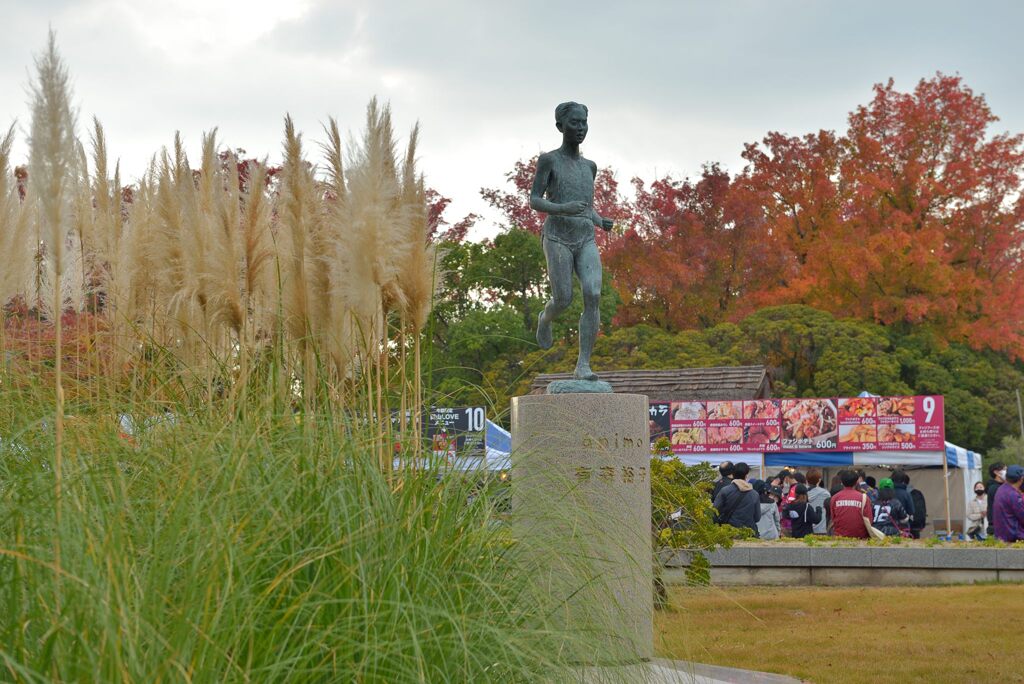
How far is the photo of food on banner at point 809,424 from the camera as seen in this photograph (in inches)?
835

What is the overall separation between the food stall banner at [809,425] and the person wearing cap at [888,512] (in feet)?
11.7

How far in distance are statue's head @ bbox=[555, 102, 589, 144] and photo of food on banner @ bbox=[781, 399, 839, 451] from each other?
552 inches

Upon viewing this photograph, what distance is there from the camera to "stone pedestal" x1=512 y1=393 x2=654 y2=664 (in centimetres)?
424

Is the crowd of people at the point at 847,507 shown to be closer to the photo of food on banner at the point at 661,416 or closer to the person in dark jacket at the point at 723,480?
the person in dark jacket at the point at 723,480

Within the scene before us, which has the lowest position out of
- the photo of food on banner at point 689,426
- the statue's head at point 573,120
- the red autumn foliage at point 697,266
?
the photo of food on banner at point 689,426

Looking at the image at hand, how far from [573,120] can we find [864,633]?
185 inches

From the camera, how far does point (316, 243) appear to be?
5324mm

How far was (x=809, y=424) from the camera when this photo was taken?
69.9 feet

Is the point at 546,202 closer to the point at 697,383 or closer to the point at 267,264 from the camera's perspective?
the point at 267,264

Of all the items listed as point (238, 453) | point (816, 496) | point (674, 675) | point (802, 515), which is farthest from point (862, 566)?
point (238, 453)

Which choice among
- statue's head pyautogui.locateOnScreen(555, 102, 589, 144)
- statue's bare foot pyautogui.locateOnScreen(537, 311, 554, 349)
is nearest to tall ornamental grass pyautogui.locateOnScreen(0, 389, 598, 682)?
statue's bare foot pyautogui.locateOnScreen(537, 311, 554, 349)

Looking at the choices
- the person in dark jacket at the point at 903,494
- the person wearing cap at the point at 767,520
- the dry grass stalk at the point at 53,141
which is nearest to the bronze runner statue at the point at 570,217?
the dry grass stalk at the point at 53,141

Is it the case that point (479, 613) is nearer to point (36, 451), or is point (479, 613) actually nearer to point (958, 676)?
point (36, 451)

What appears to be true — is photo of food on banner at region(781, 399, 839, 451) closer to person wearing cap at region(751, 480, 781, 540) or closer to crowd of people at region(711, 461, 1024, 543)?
crowd of people at region(711, 461, 1024, 543)
